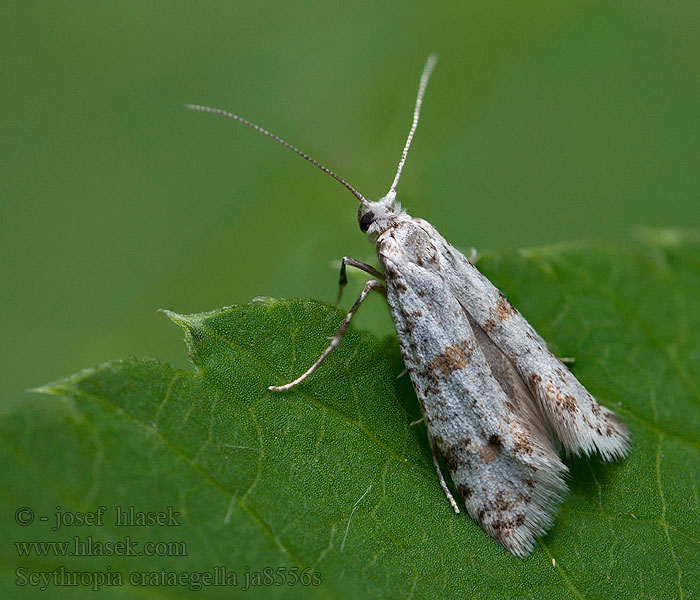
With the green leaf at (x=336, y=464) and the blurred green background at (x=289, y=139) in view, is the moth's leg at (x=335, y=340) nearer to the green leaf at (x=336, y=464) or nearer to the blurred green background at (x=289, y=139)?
the green leaf at (x=336, y=464)

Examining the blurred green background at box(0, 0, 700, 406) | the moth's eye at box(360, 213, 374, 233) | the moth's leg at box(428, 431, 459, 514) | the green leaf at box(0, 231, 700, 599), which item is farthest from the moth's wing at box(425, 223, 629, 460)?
the blurred green background at box(0, 0, 700, 406)

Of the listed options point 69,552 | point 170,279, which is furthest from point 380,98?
point 69,552

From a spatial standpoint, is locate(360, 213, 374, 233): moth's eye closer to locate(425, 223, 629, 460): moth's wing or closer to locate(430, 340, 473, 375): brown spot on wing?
locate(425, 223, 629, 460): moth's wing

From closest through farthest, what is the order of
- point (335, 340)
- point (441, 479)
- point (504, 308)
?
point (441, 479) < point (335, 340) < point (504, 308)

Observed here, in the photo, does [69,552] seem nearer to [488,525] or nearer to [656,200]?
[488,525]

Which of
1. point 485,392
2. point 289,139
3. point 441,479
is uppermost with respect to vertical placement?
point 289,139

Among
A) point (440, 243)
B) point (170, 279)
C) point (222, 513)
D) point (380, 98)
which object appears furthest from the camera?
point (380, 98)

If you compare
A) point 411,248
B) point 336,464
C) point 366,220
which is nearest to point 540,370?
point 411,248

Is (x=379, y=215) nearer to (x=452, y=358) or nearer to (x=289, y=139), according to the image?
(x=452, y=358)
